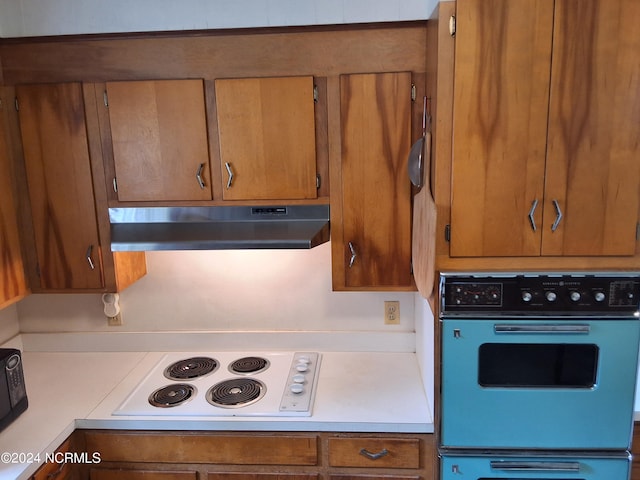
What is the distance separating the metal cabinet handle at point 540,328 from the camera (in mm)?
1531

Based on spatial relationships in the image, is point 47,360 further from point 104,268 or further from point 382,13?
point 382,13

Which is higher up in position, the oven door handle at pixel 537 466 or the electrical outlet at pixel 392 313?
the electrical outlet at pixel 392 313

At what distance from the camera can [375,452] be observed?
1.73 metres

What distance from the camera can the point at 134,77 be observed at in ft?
6.00

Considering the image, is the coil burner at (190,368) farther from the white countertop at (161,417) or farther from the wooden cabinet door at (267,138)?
the wooden cabinet door at (267,138)

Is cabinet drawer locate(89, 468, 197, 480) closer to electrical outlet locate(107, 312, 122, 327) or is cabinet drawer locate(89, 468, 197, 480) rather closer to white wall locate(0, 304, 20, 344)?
electrical outlet locate(107, 312, 122, 327)

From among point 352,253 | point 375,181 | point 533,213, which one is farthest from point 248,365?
point 533,213

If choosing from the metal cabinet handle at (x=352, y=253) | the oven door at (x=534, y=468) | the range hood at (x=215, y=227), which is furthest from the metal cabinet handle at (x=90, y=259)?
the oven door at (x=534, y=468)

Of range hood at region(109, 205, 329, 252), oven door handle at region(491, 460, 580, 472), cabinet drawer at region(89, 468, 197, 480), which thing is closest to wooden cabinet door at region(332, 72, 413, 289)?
range hood at region(109, 205, 329, 252)

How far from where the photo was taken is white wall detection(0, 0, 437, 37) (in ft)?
5.84

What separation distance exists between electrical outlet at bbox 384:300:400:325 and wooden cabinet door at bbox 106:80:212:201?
0.95 metres

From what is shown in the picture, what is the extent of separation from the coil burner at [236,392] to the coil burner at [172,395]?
0.08 m

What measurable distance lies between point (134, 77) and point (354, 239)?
1015mm

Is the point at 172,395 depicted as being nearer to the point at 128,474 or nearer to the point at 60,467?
the point at 128,474
